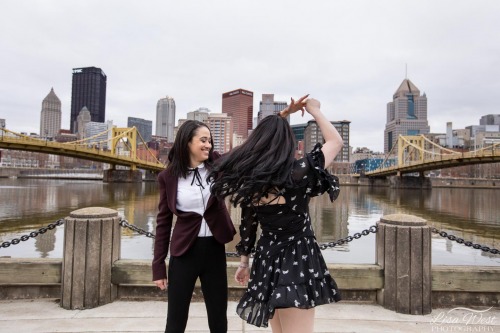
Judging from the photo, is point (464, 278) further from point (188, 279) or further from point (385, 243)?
point (188, 279)

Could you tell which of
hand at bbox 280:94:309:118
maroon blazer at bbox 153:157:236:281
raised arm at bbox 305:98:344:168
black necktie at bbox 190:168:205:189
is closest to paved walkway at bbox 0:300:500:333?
maroon blazer at bbox 153:157:236:281

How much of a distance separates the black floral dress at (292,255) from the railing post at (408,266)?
6.16 feet

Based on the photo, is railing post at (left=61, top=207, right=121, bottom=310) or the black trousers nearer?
the black trousers

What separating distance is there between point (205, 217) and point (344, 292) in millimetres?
2351

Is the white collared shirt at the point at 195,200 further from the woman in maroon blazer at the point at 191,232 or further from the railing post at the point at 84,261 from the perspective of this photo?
the railing post at the point at 84,261

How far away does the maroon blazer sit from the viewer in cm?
213

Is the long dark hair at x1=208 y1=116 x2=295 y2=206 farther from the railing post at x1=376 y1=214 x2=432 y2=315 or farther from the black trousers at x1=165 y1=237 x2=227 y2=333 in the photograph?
the railing post at x1=376 y1=214 x2=432 y2=315

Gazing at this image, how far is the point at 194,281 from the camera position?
85.4 inches

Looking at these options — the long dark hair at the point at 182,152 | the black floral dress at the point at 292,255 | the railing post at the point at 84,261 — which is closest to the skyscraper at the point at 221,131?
the railing post at the point at 84,261

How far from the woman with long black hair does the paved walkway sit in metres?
1.38

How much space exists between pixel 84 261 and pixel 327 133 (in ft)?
9.21

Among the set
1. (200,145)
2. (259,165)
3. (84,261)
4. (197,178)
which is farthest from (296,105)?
(84,261)

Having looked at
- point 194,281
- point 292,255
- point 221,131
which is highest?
point 221,131

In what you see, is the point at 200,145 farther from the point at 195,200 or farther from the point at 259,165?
the point at 259,165
